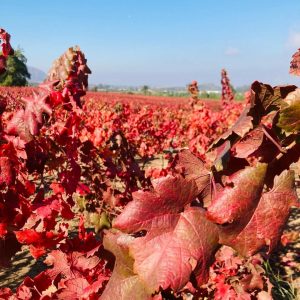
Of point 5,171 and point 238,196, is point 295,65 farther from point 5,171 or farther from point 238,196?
point 5,171

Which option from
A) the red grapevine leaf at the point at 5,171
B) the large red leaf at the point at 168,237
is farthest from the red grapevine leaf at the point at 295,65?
the red grapevine leaf at the point at 5,171

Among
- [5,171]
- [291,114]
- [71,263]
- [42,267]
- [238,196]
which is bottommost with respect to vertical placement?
[42,267]

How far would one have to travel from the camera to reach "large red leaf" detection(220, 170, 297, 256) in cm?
71

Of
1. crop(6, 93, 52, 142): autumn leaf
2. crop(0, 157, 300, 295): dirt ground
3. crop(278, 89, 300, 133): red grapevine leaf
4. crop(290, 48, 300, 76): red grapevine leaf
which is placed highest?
crop(290, 48, 300, 76): red grapevine leaf

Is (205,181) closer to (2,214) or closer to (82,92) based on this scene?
(2,214)

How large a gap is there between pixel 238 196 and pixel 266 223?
0.07m

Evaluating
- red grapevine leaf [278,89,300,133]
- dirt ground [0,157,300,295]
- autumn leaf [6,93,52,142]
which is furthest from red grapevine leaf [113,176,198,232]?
dirt ground [0,157,300,295]

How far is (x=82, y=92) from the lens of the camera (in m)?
2.13

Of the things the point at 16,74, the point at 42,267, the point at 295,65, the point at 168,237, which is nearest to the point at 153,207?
the point at 168,237

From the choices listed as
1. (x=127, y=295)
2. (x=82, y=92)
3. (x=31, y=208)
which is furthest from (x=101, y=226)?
(x=127, y=295)

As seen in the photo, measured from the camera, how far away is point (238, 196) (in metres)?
0.72

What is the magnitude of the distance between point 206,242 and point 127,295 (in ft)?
0.66

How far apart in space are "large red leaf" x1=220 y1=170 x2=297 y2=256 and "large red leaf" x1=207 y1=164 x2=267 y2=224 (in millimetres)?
19

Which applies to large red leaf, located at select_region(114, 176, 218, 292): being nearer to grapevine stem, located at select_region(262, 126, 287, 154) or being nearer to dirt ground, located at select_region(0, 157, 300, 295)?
grapevine stem, located at select_region(262, 126, 287, 154)
